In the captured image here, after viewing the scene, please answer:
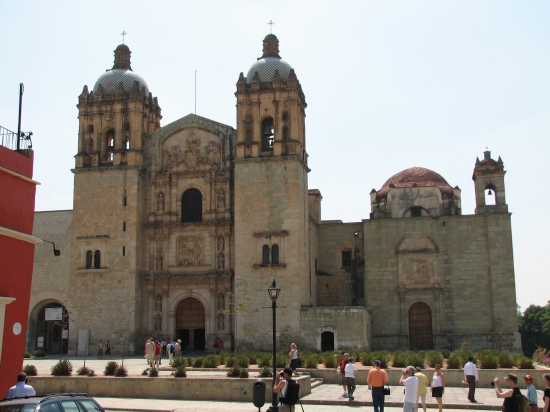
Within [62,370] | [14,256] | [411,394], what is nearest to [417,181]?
[62,370]

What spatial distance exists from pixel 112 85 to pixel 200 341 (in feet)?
53.0

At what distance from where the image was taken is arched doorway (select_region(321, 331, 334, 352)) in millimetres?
33994

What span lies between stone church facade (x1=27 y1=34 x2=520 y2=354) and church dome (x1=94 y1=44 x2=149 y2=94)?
52 cm

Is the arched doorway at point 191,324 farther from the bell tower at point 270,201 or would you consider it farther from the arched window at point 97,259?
the arched window at point 97,259

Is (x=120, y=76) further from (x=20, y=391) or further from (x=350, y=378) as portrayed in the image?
(x=20, y=391)

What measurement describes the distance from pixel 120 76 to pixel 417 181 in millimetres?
19591

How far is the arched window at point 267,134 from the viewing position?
37594 millimetres

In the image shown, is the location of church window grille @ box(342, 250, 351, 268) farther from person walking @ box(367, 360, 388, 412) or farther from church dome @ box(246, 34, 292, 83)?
person walking @ box(367, 360, 388, 412)

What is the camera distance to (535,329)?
216 feet

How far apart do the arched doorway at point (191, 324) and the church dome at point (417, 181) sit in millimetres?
13757

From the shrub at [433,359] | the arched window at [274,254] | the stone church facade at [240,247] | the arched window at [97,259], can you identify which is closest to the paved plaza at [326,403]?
Answer: the shrub at [433,359]

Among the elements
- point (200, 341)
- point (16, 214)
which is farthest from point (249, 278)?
point (16, 214)

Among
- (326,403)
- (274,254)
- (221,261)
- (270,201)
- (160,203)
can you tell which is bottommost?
(326,403)

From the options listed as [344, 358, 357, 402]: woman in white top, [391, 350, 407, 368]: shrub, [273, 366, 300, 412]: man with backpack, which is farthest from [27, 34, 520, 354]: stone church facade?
[273, 366, 300, 412]: man with backpack
